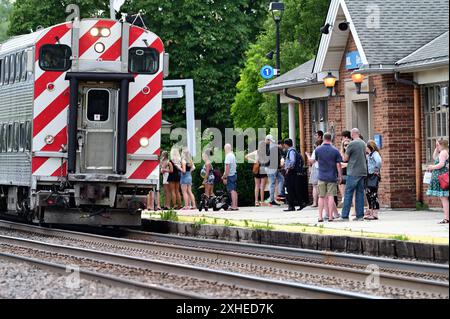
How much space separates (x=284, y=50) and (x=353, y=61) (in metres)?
13.2

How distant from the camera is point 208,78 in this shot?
5547cm

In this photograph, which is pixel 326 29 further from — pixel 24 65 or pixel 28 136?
pixel 28 136

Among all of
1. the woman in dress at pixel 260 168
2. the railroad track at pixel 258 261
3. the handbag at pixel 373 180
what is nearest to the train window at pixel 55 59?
the railroad track at pixel 258 261

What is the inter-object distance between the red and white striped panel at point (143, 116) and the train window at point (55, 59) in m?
1.18

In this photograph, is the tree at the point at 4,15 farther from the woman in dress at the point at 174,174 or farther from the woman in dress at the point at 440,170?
the woman in dress at the point at 440,170

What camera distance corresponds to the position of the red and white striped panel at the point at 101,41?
22.4 metres

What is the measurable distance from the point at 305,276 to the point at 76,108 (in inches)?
288

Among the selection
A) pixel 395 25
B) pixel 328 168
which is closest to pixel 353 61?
pixel 395 25

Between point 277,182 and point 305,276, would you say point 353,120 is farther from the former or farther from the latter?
Answer: point 305,276

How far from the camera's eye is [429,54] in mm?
25781

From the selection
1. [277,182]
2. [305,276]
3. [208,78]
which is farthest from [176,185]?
[208,78]

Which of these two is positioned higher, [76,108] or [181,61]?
[181,61]
